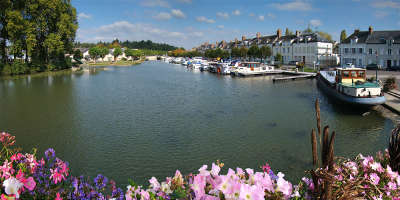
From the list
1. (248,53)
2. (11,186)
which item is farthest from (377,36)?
(11,186)

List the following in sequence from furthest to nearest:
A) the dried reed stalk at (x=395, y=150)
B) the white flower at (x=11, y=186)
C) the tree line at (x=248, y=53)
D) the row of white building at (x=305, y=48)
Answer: the tree line at (x=248, y=53), the row of white building at (x=305, y=48), the dried reed stalk at (x=395, y=150), the white flower at (x=11, y=186)

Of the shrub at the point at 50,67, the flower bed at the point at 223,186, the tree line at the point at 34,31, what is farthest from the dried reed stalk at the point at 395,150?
the shrub at the point at 50,67

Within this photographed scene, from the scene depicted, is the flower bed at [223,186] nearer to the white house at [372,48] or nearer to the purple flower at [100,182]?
the purple flower at [100,182]

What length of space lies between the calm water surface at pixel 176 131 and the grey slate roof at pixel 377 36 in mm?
41021

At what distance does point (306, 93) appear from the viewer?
3366 cm

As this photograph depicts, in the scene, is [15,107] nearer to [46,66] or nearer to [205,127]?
[205,127]

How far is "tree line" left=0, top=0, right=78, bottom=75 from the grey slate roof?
196 ft

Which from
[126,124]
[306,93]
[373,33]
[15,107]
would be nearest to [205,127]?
[126,124]

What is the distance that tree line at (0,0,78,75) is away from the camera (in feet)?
162

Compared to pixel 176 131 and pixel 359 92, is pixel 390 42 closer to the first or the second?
pixel 359 92

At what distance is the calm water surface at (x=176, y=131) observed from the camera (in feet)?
40.8

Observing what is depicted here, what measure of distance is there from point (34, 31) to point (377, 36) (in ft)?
216

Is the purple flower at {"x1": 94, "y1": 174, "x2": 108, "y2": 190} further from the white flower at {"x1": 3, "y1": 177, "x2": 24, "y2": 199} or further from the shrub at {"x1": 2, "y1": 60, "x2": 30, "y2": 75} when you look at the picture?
the shrub at {"x1": 2, "y1": 60, "x2": 30, "y2": 75}

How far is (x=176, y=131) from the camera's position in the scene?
1709 centimetres
